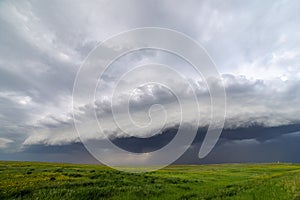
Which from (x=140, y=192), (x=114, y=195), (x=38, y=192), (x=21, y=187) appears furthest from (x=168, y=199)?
(x=21, y=187)

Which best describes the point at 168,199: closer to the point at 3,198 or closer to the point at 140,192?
the point at 140,192

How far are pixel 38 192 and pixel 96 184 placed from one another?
234 inches

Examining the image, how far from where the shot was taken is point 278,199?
1579 centimetres

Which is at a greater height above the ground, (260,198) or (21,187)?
(21,187)

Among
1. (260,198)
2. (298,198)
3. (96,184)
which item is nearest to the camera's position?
(298,198)

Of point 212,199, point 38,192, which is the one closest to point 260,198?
point 212,199

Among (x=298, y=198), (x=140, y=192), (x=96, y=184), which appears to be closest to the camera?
(x=298, y=198)

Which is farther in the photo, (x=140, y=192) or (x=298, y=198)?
(x=140, y=192)

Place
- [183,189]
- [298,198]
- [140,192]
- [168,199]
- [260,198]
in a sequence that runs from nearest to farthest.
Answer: [298,198], [260,198], [168,199], [140,192], [183,189]

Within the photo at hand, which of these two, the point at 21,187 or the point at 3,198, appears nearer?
the point at 3,198

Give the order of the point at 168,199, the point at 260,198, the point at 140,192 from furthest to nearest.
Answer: the point at 140,192, the point at 168,199, the point at 260,198

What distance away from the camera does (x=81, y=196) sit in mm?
17641

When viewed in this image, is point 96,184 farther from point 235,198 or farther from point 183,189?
point 235,198

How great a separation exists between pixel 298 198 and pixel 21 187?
1995cm
